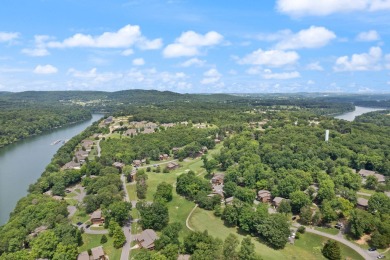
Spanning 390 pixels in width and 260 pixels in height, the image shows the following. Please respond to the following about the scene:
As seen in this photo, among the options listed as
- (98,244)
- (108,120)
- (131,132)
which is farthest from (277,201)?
(108,120)

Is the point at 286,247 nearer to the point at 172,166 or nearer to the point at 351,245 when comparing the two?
the point at 351,245

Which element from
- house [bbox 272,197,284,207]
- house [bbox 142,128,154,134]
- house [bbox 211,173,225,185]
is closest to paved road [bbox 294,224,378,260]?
house [bbox 272,197,284,207]

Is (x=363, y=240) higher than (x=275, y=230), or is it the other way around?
(x=275, y=230)

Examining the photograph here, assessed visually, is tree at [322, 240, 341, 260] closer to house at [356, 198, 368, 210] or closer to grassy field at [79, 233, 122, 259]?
house at [356, 198, 368, 210]

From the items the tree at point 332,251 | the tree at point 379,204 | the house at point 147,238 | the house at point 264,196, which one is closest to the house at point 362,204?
the tree at point 379,204

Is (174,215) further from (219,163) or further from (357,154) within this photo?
(357,154)

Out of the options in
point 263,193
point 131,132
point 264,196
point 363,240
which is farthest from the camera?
point 131,132
